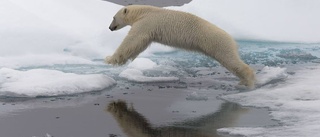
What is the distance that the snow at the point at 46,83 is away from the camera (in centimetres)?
440

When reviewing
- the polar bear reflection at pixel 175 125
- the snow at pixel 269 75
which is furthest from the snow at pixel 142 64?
the polar bear reflection at pixel 175 125

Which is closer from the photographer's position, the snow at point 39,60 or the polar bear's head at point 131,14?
the polar bear's head at point 131,14

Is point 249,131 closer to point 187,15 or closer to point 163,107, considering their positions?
point 163,107

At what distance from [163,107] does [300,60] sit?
3.05 meters

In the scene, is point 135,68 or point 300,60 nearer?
point 135,68

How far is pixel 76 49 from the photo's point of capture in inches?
261

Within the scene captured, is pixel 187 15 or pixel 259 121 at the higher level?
pixel 187 15

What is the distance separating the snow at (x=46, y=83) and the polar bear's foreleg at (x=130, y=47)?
12.6 inches

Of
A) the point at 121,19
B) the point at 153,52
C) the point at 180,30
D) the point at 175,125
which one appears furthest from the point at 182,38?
the point at 153,52

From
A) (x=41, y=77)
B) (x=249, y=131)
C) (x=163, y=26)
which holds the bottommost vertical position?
(x=249, y=131)

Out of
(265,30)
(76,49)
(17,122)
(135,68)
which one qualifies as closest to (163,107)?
(17,122)

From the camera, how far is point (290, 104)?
4.26 m

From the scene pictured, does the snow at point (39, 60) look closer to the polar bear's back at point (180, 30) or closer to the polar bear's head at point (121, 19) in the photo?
the polar bear's head at point (121, 19)

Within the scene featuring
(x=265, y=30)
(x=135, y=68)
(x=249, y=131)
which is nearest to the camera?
(x=249, y=131)
